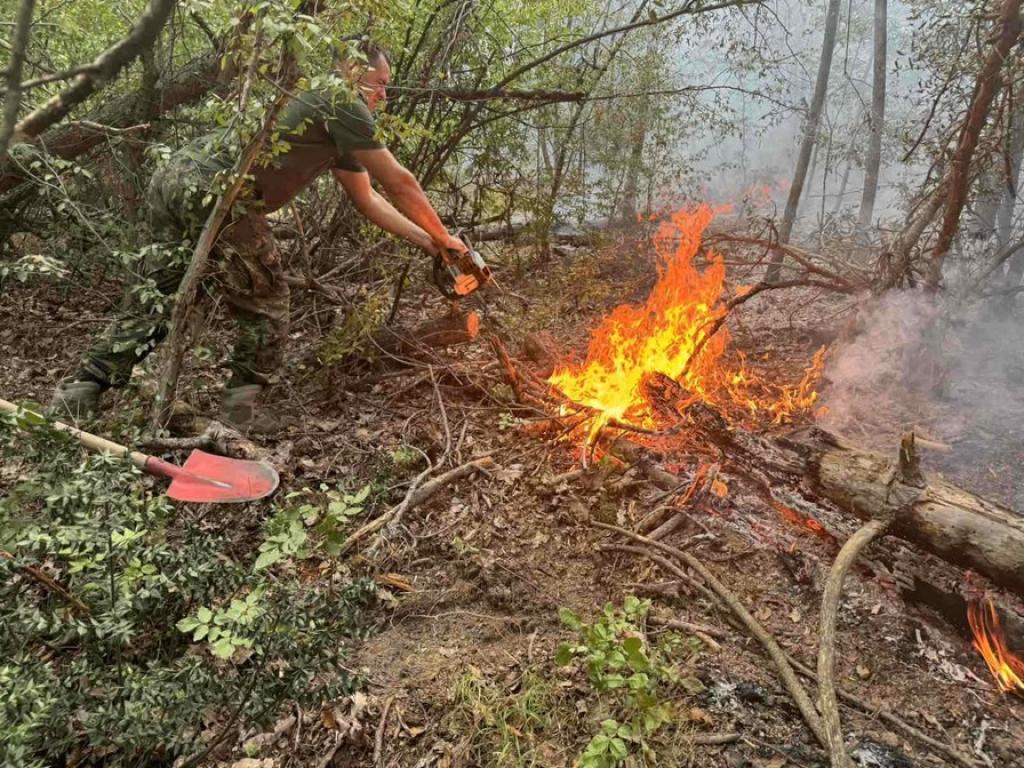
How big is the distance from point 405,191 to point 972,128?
168 inches

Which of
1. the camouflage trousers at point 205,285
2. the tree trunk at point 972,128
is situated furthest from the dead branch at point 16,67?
the tree trunk at point 972,128

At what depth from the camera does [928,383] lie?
495 centimetres

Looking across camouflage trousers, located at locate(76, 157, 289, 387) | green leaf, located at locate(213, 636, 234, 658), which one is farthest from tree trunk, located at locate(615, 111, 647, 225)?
green leaf, located at locate(213, 636, 234, 658)

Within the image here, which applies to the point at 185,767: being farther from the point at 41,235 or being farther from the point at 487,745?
the point at 41,235

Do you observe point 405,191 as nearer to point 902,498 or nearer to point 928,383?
point 902,498

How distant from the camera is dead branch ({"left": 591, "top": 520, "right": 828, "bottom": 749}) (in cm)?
203

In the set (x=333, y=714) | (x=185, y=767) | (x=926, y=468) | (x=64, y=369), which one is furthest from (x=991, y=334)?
(x=64, y=369)

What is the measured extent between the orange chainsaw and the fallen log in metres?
1.82

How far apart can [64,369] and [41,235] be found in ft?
4.75

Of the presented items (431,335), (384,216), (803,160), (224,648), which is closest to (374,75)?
(384,216)

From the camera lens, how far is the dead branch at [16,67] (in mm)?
820

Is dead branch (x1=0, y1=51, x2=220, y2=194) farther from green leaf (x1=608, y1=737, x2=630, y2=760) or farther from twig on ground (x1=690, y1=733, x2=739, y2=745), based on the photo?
twig on ground (x1=690, y1=733, x2=739, y2=745)

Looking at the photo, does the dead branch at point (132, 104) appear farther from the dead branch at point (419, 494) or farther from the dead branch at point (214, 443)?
the dead branch at point (419, 494)

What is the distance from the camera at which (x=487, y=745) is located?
6.48ft
